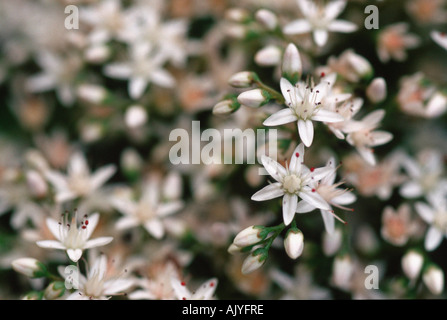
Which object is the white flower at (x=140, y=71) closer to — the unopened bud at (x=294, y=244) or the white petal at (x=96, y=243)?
the white petal at (x=96, y=243)

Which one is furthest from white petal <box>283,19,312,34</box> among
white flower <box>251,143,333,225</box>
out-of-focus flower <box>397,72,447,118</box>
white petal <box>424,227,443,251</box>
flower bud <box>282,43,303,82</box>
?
white petal <box>424,227,443,251</box>

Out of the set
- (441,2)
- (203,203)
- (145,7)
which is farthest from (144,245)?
(441,2)

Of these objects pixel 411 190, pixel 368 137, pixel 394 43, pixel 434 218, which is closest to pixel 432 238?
pixel 434 218

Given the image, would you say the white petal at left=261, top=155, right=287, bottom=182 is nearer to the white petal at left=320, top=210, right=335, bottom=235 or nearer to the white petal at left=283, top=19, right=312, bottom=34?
the white petal at left=320, top=210, right=335, bottom=235

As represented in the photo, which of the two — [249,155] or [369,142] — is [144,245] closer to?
[249,155]

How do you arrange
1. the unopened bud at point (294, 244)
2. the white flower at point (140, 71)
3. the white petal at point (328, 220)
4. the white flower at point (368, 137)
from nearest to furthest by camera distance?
the unopened bud at point (294, 244)
the white petal at point (328, 220)
the white flower at point (368, 137)
the white flower at point (140, 71)

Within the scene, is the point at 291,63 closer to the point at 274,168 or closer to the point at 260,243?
the point at 274,168

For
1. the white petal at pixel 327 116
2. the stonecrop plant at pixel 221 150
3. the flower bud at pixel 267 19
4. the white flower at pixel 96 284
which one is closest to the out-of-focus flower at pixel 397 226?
the stonecrop plant at pixel 221 150
